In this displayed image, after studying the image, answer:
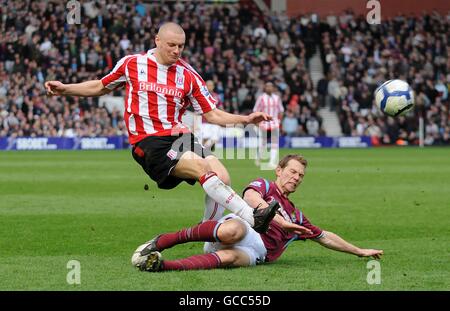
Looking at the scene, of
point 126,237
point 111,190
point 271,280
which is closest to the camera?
point 271,280

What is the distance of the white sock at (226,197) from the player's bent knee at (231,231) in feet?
0.27

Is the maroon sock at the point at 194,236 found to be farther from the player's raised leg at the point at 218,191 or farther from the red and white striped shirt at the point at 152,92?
the red and white striped shirt at the point at 152,92

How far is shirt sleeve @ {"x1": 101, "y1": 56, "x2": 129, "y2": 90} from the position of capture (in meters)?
9.20

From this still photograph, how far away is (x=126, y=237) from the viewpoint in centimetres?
1077

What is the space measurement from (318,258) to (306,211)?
482 centimetres

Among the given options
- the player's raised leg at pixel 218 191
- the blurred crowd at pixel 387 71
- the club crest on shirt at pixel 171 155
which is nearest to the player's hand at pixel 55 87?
the club crest on shirt at pixel 171 155

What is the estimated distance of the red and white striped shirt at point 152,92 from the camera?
902 cm

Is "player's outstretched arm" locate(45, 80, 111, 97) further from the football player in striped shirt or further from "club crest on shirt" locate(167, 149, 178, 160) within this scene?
"club crest on shirt" locate(167, 149, 178, 160)

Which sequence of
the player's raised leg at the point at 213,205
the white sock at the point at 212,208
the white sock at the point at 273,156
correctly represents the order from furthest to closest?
1. the white sock at the point at 273,156
2. the white sock at the point at 212,208
3. the player's raised leg at the point at 213,205

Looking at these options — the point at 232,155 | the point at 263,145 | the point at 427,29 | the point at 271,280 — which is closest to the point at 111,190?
the point at 271,280

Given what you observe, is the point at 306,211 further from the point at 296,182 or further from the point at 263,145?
the point at 263,145

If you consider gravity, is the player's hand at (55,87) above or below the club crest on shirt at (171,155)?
above

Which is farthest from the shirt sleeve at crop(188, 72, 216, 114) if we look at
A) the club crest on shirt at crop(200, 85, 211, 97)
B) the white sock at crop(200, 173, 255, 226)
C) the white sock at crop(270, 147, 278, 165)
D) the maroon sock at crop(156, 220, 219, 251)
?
the white sock at crop(270, 147, 278, 165)

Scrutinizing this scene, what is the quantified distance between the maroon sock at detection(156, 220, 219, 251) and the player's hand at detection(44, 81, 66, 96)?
6.18ft
